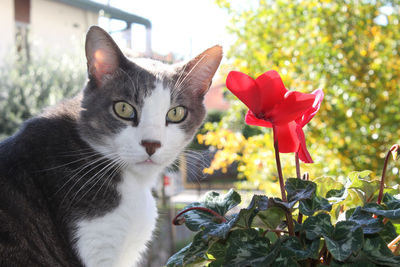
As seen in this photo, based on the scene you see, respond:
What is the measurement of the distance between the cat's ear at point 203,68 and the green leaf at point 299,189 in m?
0.57

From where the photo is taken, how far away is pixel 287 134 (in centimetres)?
77

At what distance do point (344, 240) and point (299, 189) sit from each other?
133 millimetres

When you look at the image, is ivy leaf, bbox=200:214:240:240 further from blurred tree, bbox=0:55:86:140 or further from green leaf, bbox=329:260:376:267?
blurred tree, bbox=0:55:86:140

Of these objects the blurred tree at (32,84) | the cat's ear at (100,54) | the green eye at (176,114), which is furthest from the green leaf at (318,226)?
the blurred tree at (32,84)

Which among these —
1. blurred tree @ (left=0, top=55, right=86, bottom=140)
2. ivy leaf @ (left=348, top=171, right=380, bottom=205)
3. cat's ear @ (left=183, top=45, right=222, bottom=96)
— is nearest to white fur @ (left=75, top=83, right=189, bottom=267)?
cat's ear @ (left=183, top=45, right=222, bottom=96)

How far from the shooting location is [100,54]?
1156mm

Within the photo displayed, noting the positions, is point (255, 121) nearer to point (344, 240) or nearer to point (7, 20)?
point (344, 240)

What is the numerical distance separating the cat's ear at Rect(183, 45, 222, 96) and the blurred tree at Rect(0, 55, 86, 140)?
12.5 feet

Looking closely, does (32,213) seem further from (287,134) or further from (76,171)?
(287,134)

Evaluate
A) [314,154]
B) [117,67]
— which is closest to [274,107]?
[117,67]

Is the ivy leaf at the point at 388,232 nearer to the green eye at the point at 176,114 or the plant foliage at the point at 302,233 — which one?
the plant foliage at the point at 302,233

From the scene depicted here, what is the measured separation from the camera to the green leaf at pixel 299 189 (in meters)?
0.70

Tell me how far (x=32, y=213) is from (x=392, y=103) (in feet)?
5.55

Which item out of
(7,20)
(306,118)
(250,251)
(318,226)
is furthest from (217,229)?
(7,20)
